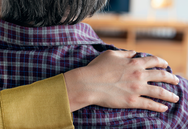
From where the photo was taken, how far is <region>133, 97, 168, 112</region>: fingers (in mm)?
470

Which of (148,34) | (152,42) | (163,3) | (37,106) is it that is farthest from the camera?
(148,34)

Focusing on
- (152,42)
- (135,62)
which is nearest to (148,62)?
(135,62)

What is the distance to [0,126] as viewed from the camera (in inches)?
17.0

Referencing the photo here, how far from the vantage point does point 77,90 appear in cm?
45

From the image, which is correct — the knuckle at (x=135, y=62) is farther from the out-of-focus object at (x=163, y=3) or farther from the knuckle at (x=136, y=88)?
the out-of-focus object at (x=163, y=3)

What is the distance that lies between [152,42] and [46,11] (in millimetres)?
2174

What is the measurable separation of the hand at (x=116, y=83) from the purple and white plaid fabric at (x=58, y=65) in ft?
0.09

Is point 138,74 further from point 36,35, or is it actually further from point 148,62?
point 36,35

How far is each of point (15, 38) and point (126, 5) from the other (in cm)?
242

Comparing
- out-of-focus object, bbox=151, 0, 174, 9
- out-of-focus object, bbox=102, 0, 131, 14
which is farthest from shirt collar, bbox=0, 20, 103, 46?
out-of-focus object, bbox=151, 0, 174, 9

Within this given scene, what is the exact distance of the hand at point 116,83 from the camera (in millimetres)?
451

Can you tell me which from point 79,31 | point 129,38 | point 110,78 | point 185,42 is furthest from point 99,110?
point 185,42

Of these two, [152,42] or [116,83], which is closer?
[116,83]

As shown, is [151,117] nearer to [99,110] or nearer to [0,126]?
[99,110]
